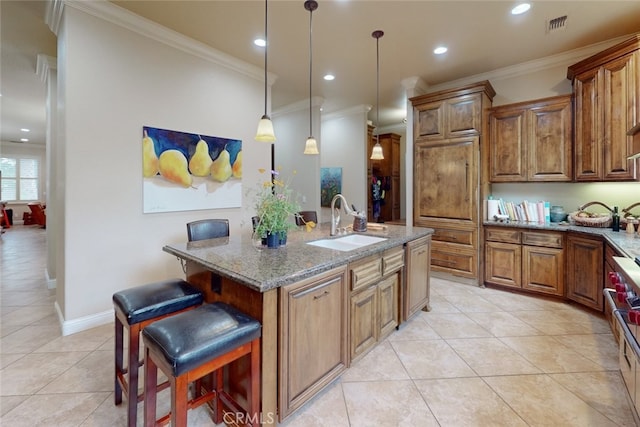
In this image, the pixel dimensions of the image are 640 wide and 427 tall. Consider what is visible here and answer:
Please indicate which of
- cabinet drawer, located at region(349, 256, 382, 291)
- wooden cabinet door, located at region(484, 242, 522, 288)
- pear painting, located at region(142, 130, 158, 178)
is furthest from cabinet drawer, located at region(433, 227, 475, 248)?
pear painting, located at region(142, 130, 158, 178)

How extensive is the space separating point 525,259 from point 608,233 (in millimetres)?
867

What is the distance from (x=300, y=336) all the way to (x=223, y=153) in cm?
281

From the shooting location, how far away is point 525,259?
358cm

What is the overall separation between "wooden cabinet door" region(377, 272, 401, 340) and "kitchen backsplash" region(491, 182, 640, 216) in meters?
2.71

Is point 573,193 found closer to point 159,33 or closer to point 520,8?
point 520,8

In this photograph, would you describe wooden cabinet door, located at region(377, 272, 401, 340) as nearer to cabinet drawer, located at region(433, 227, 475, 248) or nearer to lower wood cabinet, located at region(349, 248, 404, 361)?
lower wood cabinet, located at region(349, 248, 404, 361)

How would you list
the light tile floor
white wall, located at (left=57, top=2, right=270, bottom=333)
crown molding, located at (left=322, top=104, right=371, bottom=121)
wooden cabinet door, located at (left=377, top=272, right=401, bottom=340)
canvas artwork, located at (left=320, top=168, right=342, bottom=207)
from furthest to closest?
canvas artwork, located at (left=320, top=168, right=342, bottom=207), crown molding, located at (left=322, top=104, right=371, bottom=121), white wall, located at (left=57, top=2, right=270, bottom=333), wooden cabinet door, located at (left=377, top=272, right=401, bottom=340), the light tile floor

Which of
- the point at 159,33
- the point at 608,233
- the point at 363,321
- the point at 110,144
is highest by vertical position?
the point at 159,33

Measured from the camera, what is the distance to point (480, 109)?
148 inches

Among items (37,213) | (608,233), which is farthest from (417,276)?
(37,213)

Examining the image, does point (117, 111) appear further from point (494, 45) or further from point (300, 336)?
point (494, 45)

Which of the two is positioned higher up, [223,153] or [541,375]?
[223,153]

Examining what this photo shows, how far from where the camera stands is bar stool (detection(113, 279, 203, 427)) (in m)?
1.54

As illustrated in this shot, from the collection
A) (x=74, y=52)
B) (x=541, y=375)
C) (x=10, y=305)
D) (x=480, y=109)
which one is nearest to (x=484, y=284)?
(x=541, y=375)
